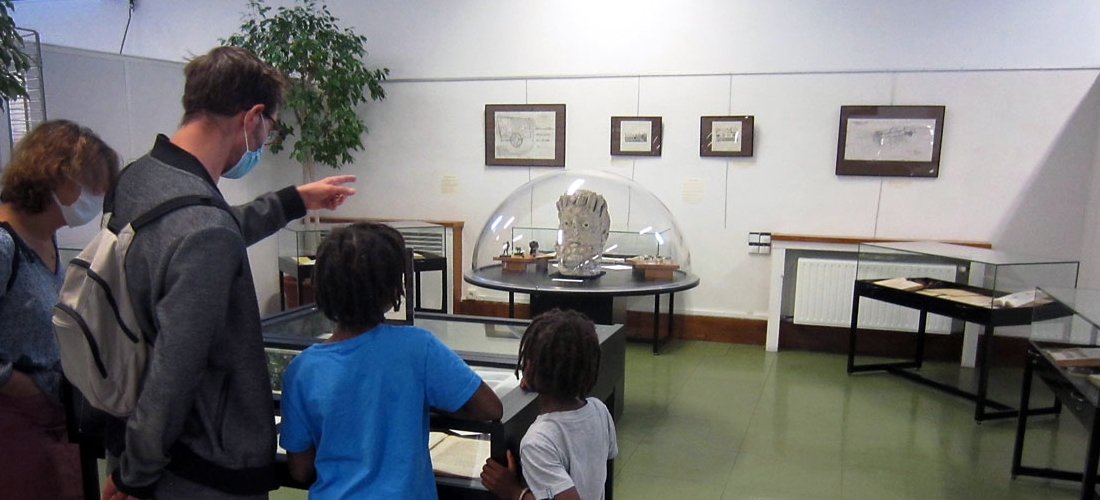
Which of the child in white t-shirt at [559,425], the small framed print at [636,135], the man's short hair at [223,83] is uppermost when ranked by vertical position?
the small framed print at [636,135]

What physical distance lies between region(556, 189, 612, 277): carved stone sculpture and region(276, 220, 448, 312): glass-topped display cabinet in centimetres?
156

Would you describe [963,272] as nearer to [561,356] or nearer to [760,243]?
[760,243]

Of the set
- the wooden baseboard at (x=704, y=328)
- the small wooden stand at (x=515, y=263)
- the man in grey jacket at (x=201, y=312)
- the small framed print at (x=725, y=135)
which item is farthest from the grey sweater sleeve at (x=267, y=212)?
the small framed print at (x=725, y=135)

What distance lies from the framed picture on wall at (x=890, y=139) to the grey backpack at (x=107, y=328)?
4.78m

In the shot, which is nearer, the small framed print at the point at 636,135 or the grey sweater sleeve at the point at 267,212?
the grey sweater sleeve at the point at 267,212

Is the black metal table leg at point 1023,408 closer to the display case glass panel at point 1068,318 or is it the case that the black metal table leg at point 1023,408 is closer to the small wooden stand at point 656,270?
the display case glass panel at point 1068,318

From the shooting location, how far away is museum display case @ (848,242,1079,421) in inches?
150

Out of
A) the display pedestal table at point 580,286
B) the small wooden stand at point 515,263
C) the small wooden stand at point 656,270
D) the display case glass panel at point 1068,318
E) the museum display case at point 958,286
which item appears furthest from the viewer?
the small wooden stand at point 515,263

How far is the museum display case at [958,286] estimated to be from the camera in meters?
3.82

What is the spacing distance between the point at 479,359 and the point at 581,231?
6.44 feet

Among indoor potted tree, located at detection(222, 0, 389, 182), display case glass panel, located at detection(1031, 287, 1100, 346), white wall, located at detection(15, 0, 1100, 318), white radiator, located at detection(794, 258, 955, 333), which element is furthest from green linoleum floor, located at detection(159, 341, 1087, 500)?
indoor potted tree, located at detection(222, 0, 389, 182)

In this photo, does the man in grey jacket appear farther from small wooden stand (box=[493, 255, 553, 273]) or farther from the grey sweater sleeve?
small wooden stand (box=[493, 255, 553, 273])

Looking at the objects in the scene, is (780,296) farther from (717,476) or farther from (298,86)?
(298,86)

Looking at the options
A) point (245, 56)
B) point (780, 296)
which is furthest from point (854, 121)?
point (245, 56)
